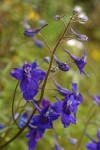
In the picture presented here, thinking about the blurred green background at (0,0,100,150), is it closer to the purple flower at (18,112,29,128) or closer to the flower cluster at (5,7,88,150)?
the purple flower at (18,112,29,128)

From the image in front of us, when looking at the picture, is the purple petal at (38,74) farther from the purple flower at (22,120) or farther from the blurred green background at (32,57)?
the blurred green background at (32,57)

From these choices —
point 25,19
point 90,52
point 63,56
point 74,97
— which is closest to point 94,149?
point 74,97

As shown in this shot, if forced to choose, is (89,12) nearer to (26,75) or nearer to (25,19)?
(25,19)

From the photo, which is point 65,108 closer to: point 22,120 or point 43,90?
point 43,90

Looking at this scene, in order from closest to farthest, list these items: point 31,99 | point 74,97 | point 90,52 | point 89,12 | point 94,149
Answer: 1. point 31,99
2. point 74,97
3. point 94,149
4. point 90,52
5. point 89,12

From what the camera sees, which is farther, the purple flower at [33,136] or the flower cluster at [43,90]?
the purple flower at [33,136]

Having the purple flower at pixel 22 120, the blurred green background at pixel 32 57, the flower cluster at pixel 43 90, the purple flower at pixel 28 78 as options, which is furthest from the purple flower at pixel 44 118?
the blurred green background at pixel 32 57

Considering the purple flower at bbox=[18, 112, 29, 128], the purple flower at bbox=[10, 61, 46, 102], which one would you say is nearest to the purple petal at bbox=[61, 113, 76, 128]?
the purple flower at bbox=[10, 61, 46, 102]

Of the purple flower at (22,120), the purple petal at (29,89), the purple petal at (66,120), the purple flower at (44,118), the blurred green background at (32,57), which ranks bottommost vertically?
the blurred green background at (32,57)

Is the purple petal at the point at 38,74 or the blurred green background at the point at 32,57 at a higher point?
the purple petal at the point at 38,74
